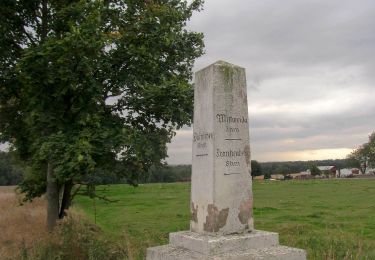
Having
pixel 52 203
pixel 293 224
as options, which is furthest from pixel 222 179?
pixel 293 224

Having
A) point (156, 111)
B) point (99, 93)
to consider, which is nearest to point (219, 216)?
point (99, 93)

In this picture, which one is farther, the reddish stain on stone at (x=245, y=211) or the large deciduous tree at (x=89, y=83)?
the large deciduous tree at (x=89, y=83)

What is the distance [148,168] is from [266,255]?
8.83 metres

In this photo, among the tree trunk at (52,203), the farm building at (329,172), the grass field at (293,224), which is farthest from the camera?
the farm building at (329,172)

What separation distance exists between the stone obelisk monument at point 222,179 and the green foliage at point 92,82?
542 cm

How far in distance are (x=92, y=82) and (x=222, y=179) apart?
733cm

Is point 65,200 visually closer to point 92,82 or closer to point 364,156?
point 92,82

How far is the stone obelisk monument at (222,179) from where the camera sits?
20.5ft

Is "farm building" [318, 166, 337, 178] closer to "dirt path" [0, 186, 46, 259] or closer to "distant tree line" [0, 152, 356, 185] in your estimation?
"distant tree line" [0, 152, 356, 185]

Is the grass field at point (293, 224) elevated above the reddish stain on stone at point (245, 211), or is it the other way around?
the reddish stain on stone at point (245, 211)

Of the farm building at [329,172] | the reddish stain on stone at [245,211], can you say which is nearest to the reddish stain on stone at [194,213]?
the reddish stain on stone at [245,211]

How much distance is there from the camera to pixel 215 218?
20.5 feet

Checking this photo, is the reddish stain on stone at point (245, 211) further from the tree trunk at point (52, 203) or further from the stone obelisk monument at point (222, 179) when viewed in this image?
the tree trunk at point (52, 203)

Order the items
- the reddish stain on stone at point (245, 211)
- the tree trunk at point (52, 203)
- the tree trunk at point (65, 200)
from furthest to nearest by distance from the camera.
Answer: the tree trunk at point (65, 200)
the tree trunk at point (52, 203)
the reddish stain on stone at point (245, 211)
